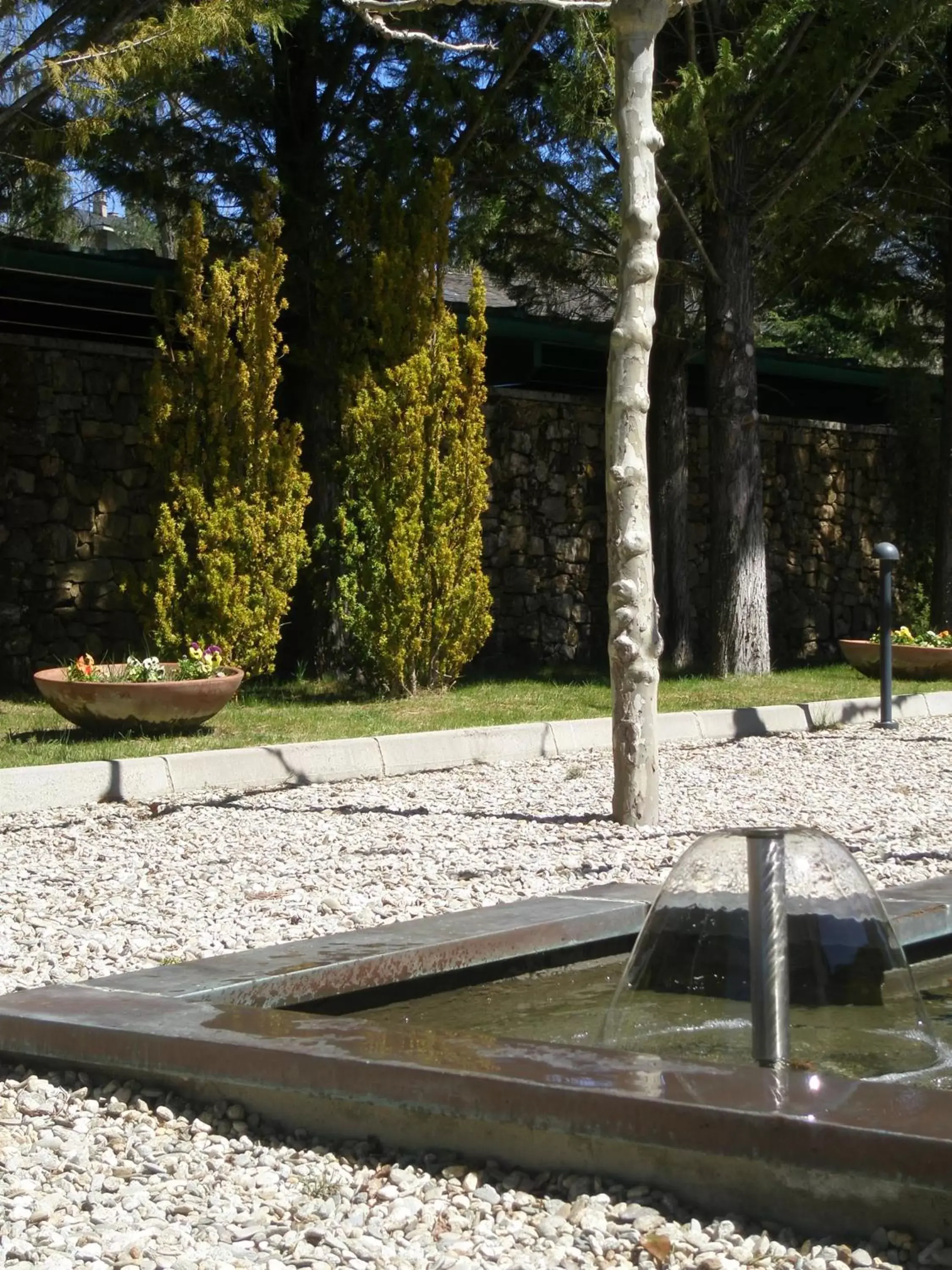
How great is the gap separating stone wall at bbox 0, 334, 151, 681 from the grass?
0.91m

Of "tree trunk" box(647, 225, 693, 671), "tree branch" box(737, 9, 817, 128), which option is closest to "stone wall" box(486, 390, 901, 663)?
"tree trunk" box(647, 225, 693, 671)

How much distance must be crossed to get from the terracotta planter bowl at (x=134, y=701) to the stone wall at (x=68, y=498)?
10.9ft

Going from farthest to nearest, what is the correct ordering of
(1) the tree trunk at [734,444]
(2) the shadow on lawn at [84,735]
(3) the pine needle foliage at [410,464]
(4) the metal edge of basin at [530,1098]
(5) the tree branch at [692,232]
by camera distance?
(1) the tree trunk at [734,444] → (5) the tree branch at [692,232] → (3) the pine needle foliage at [410,464] → (2) the shadow on lawn at [84,735] → (4) the metal edge of basin at [530,1098]

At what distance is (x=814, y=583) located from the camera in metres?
18.1

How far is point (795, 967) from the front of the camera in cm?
313

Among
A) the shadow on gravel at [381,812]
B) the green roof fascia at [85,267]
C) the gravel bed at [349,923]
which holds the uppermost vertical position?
the green roof fascia at [85,267]

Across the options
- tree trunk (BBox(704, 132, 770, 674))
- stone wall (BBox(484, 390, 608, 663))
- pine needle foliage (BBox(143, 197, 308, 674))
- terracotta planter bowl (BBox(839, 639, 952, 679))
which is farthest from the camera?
stone wall (BBox(484, 390, 608, 663))

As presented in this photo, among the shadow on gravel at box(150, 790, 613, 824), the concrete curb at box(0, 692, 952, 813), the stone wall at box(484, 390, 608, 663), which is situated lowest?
the shadow on gravel at box(150, 790, 613, 824)

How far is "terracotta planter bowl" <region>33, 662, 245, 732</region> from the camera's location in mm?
8789

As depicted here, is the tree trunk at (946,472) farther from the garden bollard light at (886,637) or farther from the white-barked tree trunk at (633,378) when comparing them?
the white-barked tree trunk at (633,378)

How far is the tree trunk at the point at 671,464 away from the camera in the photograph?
1460cm

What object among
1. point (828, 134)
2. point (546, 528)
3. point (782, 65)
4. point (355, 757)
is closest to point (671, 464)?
point (546, 528)

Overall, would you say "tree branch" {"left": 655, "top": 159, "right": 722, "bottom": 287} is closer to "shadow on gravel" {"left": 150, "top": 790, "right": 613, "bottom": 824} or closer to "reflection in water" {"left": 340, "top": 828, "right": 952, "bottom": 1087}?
"shadow on gravel" {"left": 150, "top": 790, "right": 613, "bottom": 824}

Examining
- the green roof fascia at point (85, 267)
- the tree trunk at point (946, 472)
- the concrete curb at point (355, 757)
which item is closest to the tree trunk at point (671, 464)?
the tree trunk at point (946, 472)
